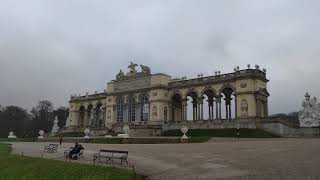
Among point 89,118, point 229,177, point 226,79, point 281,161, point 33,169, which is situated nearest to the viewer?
point 229,177

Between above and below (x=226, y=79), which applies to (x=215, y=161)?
below

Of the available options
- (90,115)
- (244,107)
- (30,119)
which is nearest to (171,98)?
(244,107)

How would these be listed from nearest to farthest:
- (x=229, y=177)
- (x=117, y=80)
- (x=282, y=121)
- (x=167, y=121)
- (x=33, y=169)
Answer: (x=229, y=177)
(x=33, y=169)
(x=282, y=121)
(x=167, y=121)
(x=117, y=80)

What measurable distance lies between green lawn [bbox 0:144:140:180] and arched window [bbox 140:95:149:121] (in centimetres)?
5100

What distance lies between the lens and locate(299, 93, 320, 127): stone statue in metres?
54.3

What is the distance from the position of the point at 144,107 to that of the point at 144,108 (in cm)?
21

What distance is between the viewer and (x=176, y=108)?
80.9 meters

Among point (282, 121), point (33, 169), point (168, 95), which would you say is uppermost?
point (168, 95)

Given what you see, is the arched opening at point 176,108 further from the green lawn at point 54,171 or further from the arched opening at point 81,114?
the green lawn at point 54,171

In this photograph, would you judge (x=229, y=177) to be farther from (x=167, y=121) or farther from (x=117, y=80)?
(x=117, y=80)

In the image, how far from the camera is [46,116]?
13012cm

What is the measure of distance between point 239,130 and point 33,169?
39661mm

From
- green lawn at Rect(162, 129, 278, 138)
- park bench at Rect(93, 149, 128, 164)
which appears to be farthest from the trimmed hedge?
park bench at Rect(93, 149, 128, 164)

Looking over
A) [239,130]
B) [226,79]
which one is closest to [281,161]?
[239,130]
